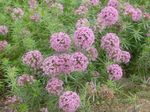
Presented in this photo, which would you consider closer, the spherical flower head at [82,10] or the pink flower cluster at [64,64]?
the pink flower cluster at [64,64]

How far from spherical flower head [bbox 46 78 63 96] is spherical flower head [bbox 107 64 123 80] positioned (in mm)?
506

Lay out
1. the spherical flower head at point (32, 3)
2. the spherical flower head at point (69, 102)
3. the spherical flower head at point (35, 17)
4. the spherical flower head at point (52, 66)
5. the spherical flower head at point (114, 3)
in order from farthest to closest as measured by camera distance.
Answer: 1. the spherical flower head at point (32, 3)
2. the spherical flower head at point (114, 3)
3. the spherical flower head at point (35, 17)
4. the spherical flower head at point (52, 66)
5. the spherical flower head at point (69, 102)

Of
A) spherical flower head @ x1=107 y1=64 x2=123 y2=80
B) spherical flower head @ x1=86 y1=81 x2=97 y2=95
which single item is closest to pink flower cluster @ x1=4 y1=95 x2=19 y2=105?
spherical flower head @ x1=86 y1=81 x2=97 y2=95

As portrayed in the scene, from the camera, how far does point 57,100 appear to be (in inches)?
139

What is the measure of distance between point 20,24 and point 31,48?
1.60 ft

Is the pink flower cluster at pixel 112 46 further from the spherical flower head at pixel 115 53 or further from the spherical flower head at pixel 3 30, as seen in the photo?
the spherical flower head at pixel 3 30

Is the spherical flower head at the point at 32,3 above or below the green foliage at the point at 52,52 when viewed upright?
above

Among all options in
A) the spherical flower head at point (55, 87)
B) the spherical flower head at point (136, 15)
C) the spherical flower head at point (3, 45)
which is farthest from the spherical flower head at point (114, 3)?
the spherical flower head at point (55, 87)

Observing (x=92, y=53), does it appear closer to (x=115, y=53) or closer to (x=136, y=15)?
(x=115, y=53)

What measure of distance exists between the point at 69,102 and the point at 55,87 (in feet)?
0.71

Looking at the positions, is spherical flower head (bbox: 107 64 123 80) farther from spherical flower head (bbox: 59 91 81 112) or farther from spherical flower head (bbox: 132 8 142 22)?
spherical flower head (bbox: 132 8 142 22)

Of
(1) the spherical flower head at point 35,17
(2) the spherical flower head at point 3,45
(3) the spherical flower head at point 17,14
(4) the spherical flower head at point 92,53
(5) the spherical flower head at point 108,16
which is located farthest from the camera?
(3) the spherical flower head at point 17,14

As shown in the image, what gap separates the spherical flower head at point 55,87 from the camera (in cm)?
342

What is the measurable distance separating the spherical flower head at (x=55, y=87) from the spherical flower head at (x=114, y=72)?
506 mm
